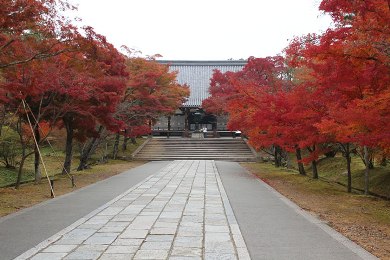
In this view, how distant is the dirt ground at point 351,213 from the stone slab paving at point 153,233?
200 centimetres

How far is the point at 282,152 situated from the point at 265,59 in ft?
24.0

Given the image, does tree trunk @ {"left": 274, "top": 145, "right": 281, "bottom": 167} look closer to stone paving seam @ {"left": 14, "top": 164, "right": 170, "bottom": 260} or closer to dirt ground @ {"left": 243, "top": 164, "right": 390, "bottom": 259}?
dirt ground @ {"left": 243, "top": 164, "right": 390, "bottom": 259}

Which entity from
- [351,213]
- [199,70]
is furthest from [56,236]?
[199,70]

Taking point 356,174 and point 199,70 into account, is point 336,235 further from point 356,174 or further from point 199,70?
point 199,70

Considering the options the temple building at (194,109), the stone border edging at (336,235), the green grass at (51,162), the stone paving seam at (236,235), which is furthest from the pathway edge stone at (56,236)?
the temple building at (194,109)

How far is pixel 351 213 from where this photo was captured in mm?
9422

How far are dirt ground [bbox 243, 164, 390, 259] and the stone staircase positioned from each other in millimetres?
15930

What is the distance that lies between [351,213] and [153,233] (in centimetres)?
537

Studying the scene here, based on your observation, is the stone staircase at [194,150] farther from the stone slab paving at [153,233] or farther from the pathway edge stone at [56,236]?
the pathway edge stone at [56,236]

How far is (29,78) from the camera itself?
12922 mm

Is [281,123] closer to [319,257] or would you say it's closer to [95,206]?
[95,206]

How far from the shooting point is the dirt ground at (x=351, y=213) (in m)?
6.43

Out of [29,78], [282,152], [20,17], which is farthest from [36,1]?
[282,152]

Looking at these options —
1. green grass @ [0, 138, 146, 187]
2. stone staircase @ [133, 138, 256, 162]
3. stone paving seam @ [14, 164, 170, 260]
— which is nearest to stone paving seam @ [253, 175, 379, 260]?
stone paving seam @ [14, 164, 170, 260]
